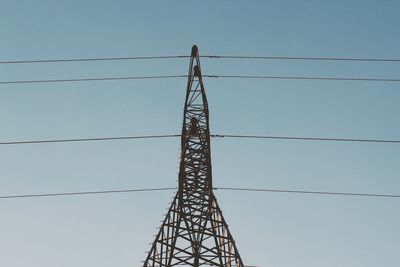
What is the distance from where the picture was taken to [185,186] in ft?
58.5

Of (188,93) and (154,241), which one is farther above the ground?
(188,93)

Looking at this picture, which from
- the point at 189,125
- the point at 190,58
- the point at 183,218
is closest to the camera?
the point at 183,218

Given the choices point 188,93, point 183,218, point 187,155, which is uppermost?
point 188,93

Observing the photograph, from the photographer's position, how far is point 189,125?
2078 centimetres

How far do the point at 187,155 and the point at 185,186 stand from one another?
1688 mm

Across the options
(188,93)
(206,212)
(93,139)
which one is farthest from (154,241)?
(188,93)

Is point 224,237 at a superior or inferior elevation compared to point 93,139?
inferior

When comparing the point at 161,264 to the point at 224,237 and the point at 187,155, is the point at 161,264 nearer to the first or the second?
the point at 224,237

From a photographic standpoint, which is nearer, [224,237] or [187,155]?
[224,237]

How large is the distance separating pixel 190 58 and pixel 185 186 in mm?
7751

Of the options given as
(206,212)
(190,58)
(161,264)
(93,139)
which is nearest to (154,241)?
(161,264)

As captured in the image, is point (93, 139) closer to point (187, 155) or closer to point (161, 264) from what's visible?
point (187, 155)

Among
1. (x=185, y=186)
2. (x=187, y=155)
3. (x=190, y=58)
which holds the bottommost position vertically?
(x=185, y=186)

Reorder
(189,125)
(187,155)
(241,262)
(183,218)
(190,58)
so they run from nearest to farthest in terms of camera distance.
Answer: (241,262) < (183,218) < (187,155) < (189,125) < (190,58)
